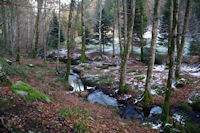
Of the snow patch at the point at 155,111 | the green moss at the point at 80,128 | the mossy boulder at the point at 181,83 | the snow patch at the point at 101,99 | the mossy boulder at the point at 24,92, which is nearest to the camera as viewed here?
the green moss at the point at 80,128

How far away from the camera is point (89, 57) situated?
27.0m

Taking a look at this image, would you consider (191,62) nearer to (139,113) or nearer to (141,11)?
(141,11)

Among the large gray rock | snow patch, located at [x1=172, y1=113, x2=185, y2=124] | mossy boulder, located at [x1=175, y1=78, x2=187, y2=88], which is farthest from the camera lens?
mossy boulder, located at [x1=175, y1=78, x2=187, y2=88]

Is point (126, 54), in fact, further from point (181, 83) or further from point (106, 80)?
point (181, 83)

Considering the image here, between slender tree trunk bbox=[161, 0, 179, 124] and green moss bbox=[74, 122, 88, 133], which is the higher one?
slender tree trunk bbox=[161, 0, 179, 124]

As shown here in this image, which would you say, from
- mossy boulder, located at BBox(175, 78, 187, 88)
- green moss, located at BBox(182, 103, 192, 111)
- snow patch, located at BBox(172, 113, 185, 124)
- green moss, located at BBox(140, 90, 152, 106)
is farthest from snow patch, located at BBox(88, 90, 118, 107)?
mossy boulder, located at BBox(175, 78, 187, 88)

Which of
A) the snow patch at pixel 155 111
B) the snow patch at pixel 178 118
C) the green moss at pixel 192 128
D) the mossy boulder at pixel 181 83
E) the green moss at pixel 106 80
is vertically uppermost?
the mossy boulder at pixel 181 83

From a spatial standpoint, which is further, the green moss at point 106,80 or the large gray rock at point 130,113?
the green moss at point 106,80

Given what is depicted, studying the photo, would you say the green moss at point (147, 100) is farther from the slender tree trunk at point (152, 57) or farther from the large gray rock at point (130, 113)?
the large gray rock at point (130, 113)

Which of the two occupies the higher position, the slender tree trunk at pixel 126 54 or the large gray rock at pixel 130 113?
the slender tree trunk at pixel 126 54

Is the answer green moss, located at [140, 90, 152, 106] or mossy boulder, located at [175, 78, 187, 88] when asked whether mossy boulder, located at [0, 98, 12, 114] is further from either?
mossy boulder, located at [175, 78, 187, 88]

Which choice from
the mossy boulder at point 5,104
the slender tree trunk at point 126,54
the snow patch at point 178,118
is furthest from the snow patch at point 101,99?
the mossy boulder at point 5,104

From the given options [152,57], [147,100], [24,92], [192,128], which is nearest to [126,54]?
[152,57]

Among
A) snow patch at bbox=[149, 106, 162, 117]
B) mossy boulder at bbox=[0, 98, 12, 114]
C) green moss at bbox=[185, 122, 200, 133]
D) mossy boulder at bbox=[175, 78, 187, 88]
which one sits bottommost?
snow patch at bbox=[149, 106, 162, 117]
